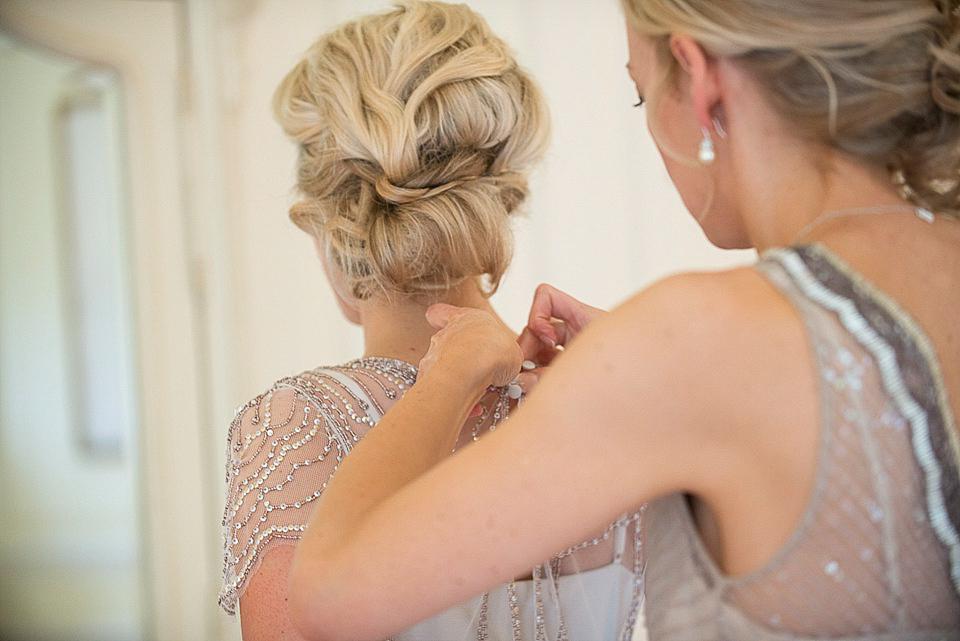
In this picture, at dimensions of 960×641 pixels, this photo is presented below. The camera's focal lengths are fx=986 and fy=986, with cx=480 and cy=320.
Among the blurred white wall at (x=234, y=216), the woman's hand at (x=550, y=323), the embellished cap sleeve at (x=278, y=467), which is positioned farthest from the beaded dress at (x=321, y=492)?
the blurred white wall at (x=234, y=216)

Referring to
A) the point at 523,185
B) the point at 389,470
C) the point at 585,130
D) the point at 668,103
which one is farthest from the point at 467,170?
the point at 585,130

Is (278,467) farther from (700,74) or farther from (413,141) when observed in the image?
(700,74)

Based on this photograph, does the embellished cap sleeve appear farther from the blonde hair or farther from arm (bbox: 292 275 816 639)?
arm (bbox: 292 275 816 639)

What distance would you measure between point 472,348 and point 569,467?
0.35 m

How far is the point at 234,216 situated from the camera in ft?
8.86

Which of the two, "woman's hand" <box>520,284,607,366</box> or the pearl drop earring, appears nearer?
the pearl drop earring

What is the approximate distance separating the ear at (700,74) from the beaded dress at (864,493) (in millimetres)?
157

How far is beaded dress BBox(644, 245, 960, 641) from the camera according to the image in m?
0.70

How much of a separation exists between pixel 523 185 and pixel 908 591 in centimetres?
72

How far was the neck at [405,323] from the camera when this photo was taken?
1.23m

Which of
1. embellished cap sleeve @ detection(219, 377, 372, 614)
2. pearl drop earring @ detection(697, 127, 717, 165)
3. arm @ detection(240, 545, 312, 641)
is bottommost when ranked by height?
arm @ detection(240, 545, 312, 641)

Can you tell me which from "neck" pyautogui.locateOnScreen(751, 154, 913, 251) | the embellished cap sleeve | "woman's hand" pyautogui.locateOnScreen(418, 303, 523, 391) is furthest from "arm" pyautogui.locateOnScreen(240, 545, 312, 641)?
"neck" pyautogui.locateOnScreen(751, 154, 913, 251)

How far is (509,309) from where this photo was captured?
8.43 ft

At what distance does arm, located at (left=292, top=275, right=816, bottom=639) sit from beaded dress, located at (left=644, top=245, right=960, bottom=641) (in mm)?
55
